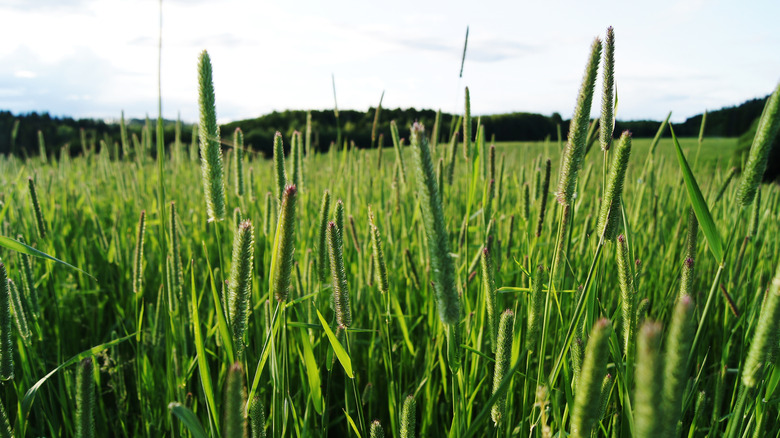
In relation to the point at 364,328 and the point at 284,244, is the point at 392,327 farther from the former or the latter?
the point at 284,244

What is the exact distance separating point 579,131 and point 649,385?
0.59 m

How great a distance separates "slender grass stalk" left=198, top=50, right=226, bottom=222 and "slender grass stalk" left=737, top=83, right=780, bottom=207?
3.01ft

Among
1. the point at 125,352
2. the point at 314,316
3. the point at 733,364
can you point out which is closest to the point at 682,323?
the point at 314,316

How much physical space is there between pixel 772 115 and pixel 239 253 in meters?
0.88

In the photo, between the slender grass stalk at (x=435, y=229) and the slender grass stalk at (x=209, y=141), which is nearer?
the slender grass stalk at (x=435, y=229)

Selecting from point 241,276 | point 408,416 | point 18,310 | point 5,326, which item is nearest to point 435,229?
point 241,276

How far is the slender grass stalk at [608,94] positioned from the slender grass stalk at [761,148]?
0.77 ft

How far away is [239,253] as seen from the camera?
73 cm

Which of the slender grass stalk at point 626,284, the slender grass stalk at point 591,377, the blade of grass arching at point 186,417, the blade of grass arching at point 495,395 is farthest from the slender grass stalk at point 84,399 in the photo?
the slender grass stalk at point 626,284

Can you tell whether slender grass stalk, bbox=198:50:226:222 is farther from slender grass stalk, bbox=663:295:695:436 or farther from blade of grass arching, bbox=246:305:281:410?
A: slender grass stalk, bbox=663:295:695:436

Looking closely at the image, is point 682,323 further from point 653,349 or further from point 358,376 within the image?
point 358,376

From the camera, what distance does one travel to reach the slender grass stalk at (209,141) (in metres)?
0.84

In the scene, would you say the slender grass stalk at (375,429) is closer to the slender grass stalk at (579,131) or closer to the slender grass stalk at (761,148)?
the slender grass stalk at (579,131)

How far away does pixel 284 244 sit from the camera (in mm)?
719
